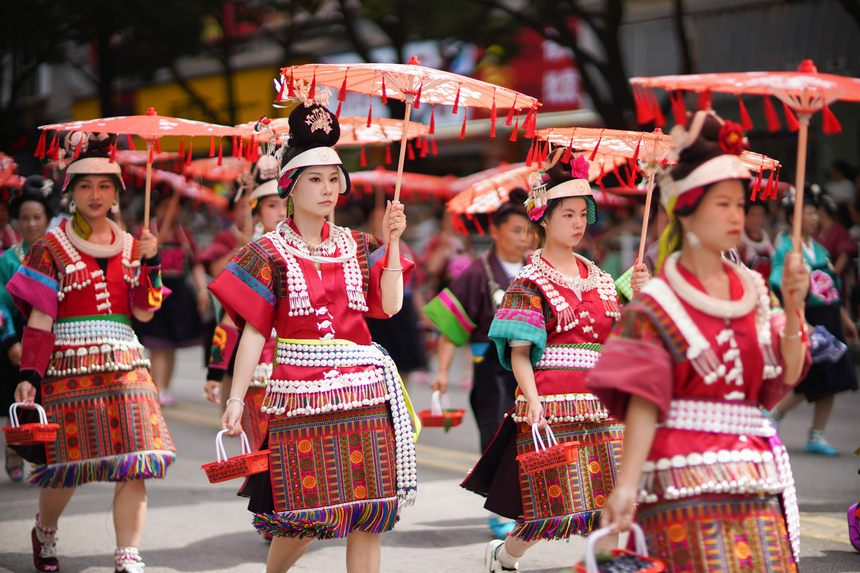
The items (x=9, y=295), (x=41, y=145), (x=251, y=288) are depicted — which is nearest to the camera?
(x=251, y=288)

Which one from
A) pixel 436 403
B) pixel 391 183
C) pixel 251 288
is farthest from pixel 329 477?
pixel 391 183

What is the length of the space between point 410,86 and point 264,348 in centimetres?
227

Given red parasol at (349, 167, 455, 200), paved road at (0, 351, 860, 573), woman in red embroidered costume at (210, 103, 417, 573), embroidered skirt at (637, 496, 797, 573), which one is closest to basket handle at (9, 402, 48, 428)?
paved road at (0, 351, 860, 573)

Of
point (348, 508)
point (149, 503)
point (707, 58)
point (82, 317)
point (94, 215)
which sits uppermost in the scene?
point (707, 58)

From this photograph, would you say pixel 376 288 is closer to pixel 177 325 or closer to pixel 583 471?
pixel 583 471

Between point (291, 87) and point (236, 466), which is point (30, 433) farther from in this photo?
point (291, 87)

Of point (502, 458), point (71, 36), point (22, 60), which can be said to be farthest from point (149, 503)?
point (22, 60)

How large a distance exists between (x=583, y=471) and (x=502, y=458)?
481 millimetres

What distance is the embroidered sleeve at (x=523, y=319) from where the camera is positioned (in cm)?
534

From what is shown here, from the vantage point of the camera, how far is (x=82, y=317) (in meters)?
6.00

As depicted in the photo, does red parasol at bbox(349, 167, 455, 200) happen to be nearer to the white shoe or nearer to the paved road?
the paved road

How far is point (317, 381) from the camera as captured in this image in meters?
4.87

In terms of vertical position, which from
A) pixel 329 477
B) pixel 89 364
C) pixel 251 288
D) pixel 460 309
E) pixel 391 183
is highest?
pixel 391 183

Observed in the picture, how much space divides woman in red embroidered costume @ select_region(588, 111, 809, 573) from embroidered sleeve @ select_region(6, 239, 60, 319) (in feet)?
10.7
